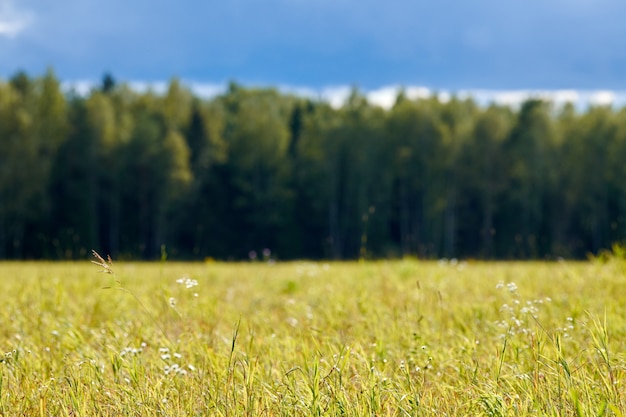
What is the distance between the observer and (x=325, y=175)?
4831 cm

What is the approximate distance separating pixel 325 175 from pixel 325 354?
44365 mm

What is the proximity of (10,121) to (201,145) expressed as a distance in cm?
1381

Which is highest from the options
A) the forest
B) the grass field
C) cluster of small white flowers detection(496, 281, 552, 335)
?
the forest

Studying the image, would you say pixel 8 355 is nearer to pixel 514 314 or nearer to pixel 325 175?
pixel 514 314

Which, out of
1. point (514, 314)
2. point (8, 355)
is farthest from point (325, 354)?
point (8, 355)

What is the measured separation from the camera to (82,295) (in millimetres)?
7410

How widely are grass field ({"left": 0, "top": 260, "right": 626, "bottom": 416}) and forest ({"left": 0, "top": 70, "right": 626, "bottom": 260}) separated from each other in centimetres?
3761

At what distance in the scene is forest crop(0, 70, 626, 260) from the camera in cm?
4381

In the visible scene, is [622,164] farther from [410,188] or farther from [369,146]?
[369,146]

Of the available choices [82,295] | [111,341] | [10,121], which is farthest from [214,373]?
[10,121]

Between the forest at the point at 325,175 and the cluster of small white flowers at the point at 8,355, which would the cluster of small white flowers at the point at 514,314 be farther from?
the forest at the point at 325,175

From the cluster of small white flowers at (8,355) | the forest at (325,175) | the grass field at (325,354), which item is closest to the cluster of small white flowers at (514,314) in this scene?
the grass field at (325,354)

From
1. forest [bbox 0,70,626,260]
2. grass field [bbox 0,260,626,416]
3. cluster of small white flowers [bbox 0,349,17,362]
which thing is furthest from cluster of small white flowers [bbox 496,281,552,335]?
forest [bbox 0,70,626,260]

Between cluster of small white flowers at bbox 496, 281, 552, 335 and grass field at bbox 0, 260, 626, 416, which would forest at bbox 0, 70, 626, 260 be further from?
cluster of small white flowers at bbox 496, 281, 552, 335
